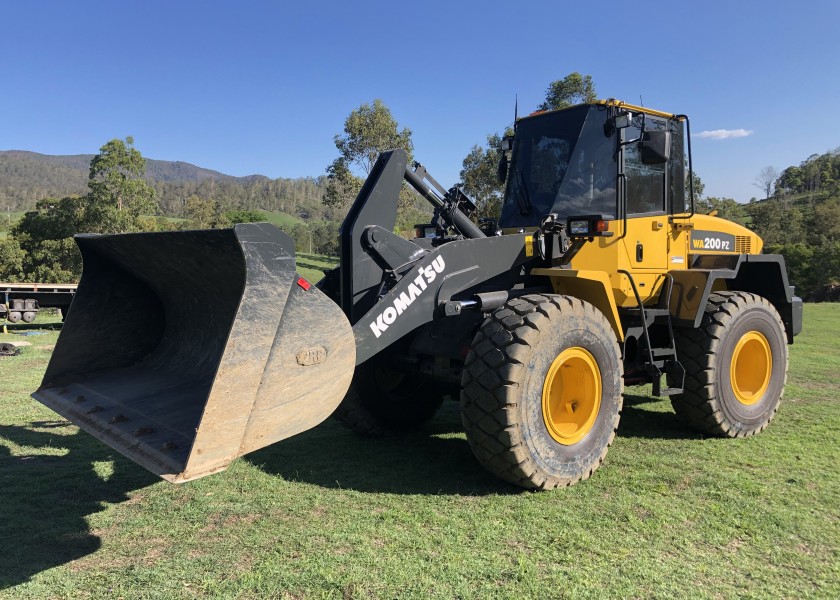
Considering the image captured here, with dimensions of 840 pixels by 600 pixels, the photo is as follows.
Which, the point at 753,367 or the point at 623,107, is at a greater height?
the point at 623,107

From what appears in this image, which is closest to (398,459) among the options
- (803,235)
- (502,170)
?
(502,170)

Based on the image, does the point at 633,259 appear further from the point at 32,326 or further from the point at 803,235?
the point at 803,235

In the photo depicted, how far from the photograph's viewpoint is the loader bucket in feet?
9.41

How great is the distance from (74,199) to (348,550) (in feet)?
105

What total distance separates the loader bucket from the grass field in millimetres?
589

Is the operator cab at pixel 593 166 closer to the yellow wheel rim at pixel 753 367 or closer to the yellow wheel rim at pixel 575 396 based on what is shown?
the yellow wheel rim at pixel 575 396

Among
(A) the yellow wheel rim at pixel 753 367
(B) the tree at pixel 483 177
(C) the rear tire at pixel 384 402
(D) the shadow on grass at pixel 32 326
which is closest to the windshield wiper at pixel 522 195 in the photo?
(C) the rear tire at pixel 384 402

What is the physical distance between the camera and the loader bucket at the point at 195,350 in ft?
9.41

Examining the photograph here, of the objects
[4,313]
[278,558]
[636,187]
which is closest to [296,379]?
[278,558]

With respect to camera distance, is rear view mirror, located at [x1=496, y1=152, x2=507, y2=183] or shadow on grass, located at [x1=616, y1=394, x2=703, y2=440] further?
rear view mirror, located at [x1=496, y1=152, x2=507, y2=183]

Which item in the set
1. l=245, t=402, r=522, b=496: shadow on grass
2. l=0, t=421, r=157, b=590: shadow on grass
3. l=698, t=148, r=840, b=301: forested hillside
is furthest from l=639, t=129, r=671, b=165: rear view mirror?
l=698, t=148, r=840, b=301: forested hillside

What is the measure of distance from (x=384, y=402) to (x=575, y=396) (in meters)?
1.73

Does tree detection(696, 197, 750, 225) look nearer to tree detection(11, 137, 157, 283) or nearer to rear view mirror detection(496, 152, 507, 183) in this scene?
tree detection(11, 137, 157, 283)

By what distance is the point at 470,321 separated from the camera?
450 cm
